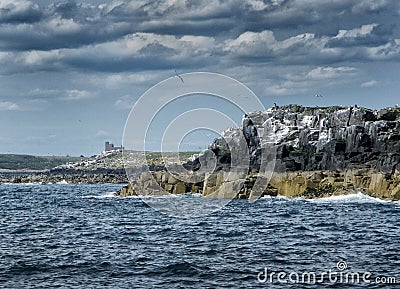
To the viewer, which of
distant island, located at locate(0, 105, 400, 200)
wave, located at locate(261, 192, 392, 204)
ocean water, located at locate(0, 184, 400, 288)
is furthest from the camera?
distant island, located at locate(0, 105, 400, 200)

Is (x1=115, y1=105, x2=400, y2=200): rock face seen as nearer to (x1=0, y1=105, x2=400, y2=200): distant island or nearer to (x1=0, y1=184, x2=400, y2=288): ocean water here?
(x1=0, y1=105, x2=400, y2=200): distant island

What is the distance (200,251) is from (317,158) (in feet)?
315

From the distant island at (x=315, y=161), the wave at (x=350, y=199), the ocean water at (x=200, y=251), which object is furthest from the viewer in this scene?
the distant island at (x=315, y=161)

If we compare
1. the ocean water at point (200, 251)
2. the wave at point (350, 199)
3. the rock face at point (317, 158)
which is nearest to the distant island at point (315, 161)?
the rock face at point (317, 158)

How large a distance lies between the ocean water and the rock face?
37485 mm

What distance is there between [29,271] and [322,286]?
16083mm

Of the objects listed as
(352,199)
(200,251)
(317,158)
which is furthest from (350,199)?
(200,251)

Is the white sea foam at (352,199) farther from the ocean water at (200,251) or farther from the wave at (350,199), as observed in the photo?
the ocean water at (200,251)

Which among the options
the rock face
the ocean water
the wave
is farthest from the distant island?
the ocean water

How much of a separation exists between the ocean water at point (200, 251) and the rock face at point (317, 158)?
3748 cm

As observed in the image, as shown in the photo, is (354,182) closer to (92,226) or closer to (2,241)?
(92,226)

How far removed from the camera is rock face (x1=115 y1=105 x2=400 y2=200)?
351 feet

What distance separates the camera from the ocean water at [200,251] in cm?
3338

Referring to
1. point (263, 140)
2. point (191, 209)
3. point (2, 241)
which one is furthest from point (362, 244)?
point (263, 140)
